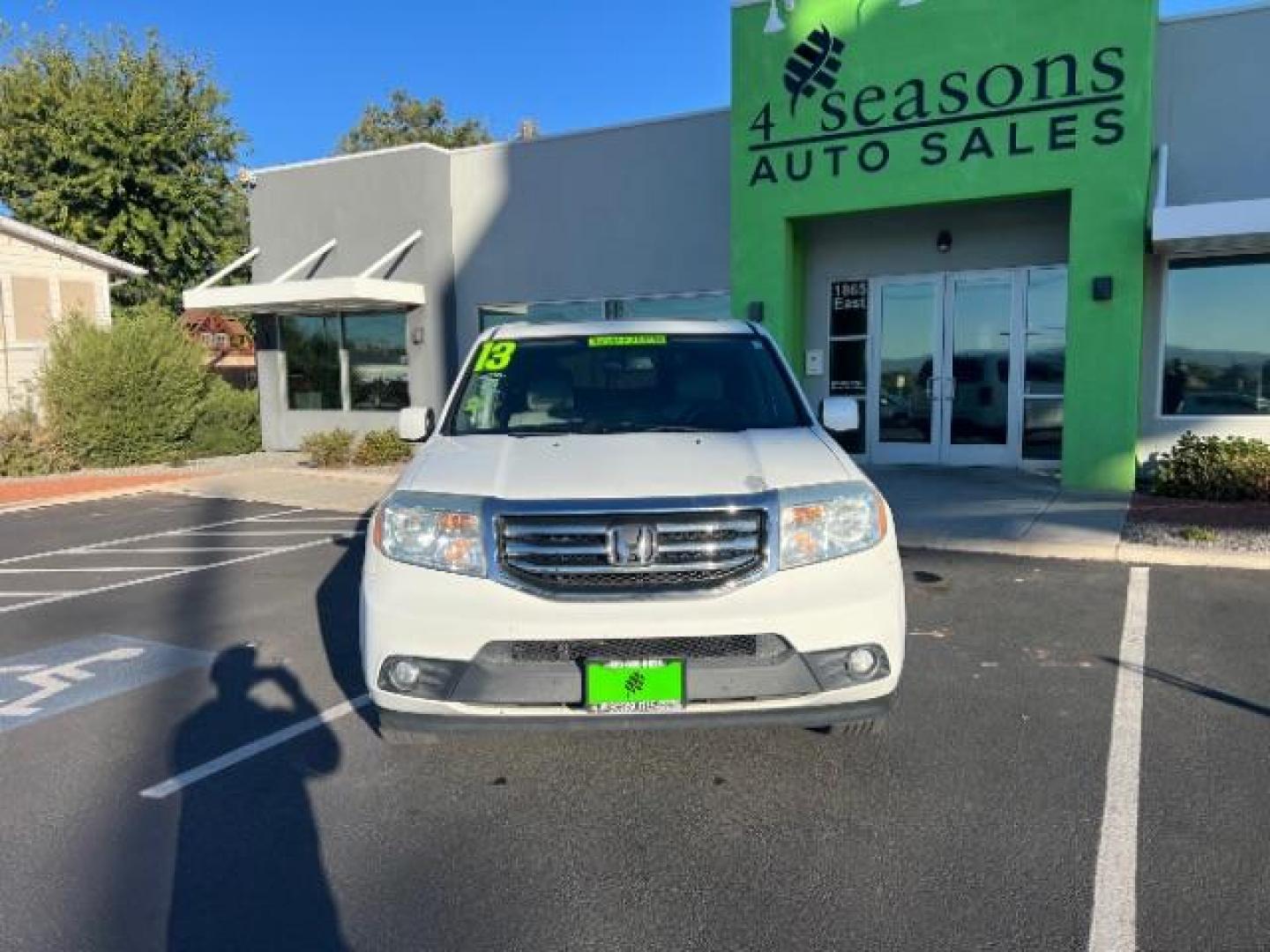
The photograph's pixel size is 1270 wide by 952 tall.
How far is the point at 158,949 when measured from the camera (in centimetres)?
277

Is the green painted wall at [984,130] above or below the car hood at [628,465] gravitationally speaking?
above

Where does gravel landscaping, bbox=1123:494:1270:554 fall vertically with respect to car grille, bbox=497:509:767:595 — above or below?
below

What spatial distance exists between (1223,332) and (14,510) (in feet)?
49.0

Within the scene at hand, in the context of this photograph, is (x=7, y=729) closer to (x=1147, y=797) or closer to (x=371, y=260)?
(x=1147, y=797)

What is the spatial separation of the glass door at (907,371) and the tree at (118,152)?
18418mm

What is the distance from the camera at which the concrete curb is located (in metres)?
→ 7.43

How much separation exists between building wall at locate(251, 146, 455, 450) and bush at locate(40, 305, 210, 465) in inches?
81.5

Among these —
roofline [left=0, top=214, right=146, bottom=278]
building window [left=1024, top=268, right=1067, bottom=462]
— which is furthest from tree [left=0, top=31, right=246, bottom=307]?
building window [left=1024, top=268, right=1067, bottom=462]

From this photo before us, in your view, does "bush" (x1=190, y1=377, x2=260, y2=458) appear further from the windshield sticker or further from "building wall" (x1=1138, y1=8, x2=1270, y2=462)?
"building wall" (x1=1138, y1=8, x2=1270, y2=462)

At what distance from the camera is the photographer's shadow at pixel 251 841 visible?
2.86 metres

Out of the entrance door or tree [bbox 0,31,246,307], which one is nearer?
the entrance door

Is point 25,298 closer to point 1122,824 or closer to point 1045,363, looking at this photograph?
point 1045,363

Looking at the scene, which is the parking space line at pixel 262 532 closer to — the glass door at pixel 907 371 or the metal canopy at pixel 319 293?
the metal canopy at pixel 319 293

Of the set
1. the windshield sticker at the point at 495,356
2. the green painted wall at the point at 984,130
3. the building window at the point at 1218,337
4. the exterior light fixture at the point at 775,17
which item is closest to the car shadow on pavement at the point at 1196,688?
the windshield sticker at the point at 495,356
